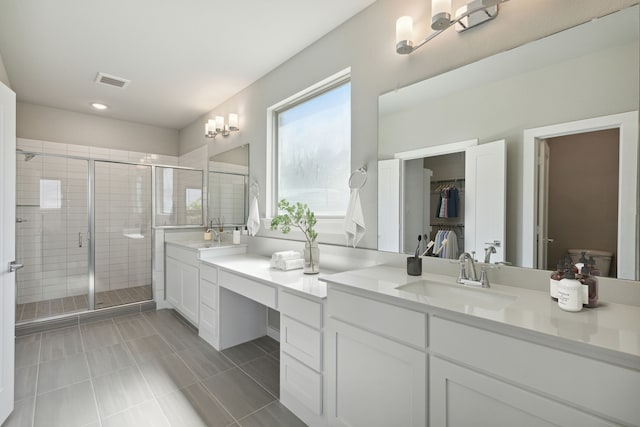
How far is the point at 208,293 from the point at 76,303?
6.73ft

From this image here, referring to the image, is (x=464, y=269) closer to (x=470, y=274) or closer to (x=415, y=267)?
(x=470, y=274)

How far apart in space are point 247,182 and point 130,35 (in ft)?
5.00

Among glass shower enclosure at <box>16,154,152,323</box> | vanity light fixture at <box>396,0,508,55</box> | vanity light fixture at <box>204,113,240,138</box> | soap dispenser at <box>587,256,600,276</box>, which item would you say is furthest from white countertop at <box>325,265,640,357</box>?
glass shower enclosure at <box>16,154,152,323</box>

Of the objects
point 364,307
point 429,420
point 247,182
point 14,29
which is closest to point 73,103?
point 14,29

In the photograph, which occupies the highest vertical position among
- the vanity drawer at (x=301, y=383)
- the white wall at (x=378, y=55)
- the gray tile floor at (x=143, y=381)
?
the white wall at (x=378, y=55)

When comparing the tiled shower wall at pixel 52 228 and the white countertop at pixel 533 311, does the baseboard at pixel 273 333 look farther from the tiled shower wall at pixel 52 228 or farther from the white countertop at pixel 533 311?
the tiled shower wall at pixel 52 228

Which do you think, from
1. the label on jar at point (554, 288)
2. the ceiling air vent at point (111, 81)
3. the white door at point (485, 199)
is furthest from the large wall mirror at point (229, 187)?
the label on jar at point (554, 288)

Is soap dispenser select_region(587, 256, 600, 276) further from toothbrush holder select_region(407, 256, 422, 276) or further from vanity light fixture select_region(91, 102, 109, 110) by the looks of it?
vanity light fixture select_region(91, 102, 109, 110)

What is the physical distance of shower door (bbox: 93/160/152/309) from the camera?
3748 millimetres

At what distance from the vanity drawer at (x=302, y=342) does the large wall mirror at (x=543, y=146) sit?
750 millimetres

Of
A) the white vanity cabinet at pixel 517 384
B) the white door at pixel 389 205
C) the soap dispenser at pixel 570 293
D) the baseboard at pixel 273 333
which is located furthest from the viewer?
the baseboard at pixel 273 333

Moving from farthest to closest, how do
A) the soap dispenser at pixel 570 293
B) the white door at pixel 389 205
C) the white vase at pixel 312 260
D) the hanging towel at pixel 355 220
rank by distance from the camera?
the white vase at pixel 312 260, the hanging towel at pixel 355 220, the white door at pixel 389 205, the soap dispenser at pixel 570 293

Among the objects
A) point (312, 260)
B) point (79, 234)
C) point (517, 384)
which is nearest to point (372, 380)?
point (517, 384)

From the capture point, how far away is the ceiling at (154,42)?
1945mm
